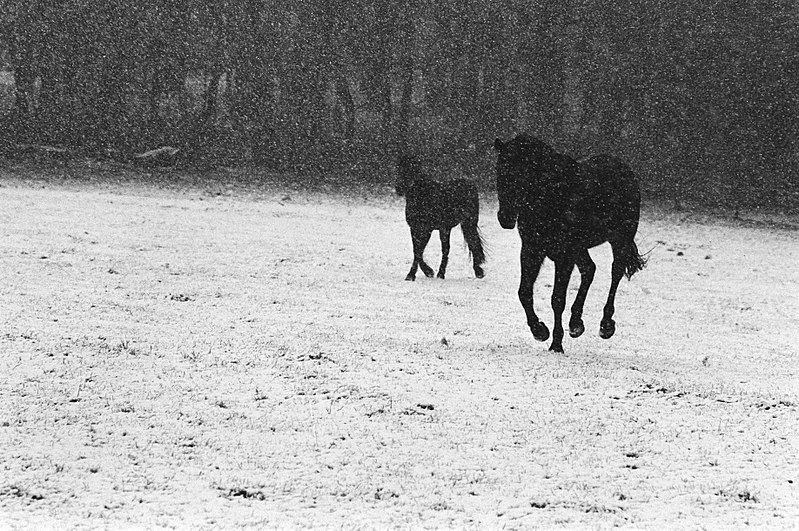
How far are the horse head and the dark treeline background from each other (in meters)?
26.5

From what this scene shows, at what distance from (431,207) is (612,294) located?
18.4 ft

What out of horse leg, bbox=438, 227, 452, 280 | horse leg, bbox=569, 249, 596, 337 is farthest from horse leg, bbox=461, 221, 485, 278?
horse leg, bbox=569, 249, 596, 337

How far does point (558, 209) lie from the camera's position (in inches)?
372

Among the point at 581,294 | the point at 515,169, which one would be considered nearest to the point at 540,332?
the point at 581,294

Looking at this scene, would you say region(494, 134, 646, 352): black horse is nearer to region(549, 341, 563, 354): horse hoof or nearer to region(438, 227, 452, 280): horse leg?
region(549, 341, 563, 354): horse hoof

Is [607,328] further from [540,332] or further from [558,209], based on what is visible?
[558,209]

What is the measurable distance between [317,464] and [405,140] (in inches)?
1261

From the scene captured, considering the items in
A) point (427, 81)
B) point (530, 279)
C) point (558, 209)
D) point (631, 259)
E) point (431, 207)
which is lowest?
point (530, 279)

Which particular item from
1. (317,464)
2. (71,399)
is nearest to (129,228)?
(71,399)

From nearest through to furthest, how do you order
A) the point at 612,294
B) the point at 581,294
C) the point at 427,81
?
the point at 581,294 < the point at 612,294 < the point at 427,81

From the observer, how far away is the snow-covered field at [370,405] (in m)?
5.39

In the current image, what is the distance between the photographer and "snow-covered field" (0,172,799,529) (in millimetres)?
5391

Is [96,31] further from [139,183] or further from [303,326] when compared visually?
[303,326]

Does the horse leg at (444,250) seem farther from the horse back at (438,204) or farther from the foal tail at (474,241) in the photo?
the foal tail at (474,241)
